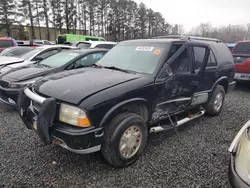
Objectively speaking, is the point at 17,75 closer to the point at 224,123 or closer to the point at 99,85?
the point at 99,85

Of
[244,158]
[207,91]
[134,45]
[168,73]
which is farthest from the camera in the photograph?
[207,91]

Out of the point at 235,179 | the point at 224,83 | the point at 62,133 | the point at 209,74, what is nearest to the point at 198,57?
the point at 209,74

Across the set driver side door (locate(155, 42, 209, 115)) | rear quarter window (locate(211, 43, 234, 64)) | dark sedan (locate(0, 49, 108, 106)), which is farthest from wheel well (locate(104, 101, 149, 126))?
dark sedan (locate(0, 49, 108, 106))

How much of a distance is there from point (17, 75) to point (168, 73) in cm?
358

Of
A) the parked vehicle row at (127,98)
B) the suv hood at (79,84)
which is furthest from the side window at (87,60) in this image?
the suv hood at (79,84)

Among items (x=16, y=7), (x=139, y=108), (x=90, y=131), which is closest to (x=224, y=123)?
(x=139, y=108)

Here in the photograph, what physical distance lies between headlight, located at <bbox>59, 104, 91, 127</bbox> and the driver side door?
1.28 m

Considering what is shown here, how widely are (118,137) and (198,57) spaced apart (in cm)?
241

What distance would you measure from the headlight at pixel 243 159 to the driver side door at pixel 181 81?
4.40 ft

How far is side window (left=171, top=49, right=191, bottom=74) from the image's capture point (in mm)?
3293

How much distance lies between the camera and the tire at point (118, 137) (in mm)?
2445

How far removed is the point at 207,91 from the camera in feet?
13.7

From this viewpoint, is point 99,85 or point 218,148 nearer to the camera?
point 99,85

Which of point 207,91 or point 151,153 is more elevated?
point 207,91
